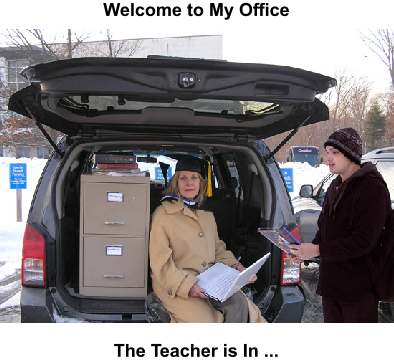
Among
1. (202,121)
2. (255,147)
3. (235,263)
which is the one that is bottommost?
(235,263)

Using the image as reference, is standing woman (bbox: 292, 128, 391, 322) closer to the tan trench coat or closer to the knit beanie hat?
the knit beanie hat

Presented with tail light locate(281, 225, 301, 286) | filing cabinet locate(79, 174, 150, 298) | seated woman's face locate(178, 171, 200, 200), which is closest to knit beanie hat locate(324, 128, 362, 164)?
tail light locate(281, 225, 301, 286)

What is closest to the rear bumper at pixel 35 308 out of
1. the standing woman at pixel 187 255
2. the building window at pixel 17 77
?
the standing woman at pixel 187 255

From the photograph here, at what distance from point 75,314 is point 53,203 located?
2.68 feet

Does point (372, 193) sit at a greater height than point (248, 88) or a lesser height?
lesser

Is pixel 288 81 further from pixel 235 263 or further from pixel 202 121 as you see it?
pixel 235 263

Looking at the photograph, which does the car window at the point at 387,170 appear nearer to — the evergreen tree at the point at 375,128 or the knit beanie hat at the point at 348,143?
the knit beanie hat at the point at 348,143

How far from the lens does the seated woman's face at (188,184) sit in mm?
2777

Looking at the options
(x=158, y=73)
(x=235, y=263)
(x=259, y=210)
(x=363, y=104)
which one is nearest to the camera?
(x=158, y=73)

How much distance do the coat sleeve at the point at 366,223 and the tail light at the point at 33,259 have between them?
1988 mm

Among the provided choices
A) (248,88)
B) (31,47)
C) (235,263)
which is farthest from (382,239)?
(31,47)

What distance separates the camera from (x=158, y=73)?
6.26 ft

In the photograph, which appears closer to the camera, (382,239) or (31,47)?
(382,239)

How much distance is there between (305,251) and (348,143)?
0.76 meters
